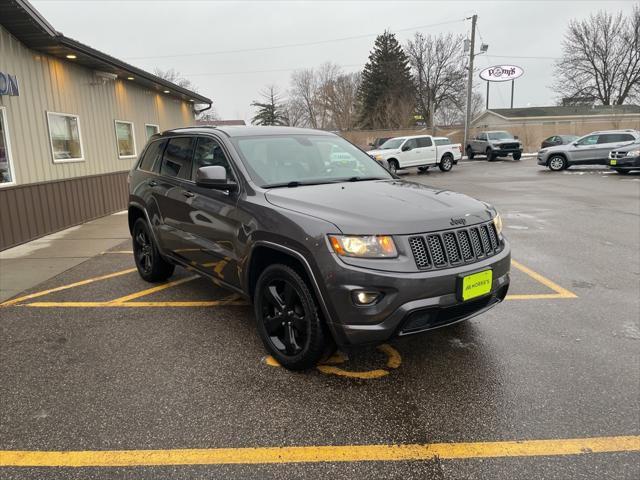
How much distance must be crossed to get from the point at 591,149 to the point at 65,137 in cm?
2059

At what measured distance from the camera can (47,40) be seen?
337 inches

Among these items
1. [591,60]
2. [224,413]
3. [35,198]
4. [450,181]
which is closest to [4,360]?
[224,413]

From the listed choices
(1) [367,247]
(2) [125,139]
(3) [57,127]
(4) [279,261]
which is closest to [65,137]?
(3) [57,127]

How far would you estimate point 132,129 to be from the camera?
13.4 meters

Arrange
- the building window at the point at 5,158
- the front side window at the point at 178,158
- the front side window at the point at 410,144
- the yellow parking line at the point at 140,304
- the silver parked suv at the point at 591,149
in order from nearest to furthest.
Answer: the front side window at the point at 178,158 → the yellow parking line at the point at 140,304 → the building window at the point at 5,158 → the silver parked suv at the point at 591,149 → the front side window at the point at 410,144

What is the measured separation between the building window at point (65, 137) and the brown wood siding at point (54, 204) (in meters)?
0.52

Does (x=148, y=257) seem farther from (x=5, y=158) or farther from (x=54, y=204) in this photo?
(x=54, y=204)

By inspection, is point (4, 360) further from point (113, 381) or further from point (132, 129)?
point (132, 129)

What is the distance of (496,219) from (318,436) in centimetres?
206

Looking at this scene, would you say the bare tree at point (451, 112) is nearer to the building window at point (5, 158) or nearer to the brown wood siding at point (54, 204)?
the brown wood siding at point (54, 204)

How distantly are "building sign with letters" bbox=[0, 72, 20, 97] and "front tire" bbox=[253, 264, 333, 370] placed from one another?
7128 mm

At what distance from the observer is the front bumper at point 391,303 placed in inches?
109

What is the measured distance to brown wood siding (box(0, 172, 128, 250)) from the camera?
26.1 ft

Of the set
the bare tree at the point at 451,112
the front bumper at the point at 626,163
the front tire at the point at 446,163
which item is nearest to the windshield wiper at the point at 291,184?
the front bumper at the point at 626,163
